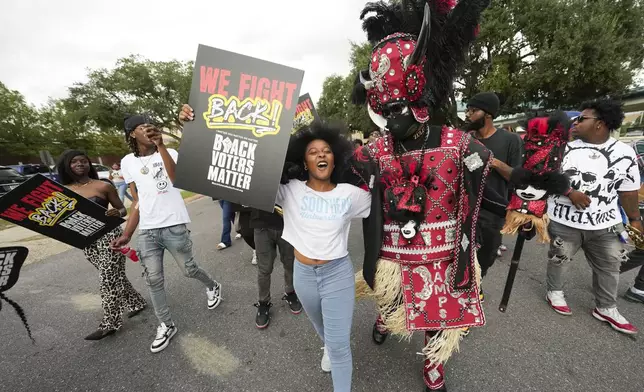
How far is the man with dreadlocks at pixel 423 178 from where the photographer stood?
5.04 ft

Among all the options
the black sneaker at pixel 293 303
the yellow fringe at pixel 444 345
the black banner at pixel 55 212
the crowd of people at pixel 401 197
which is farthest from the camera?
the black sneaker at pixel 293 303

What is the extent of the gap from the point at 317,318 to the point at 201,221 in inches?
241

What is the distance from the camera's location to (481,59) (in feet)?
38.8

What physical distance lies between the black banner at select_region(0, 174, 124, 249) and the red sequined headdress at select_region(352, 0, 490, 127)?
2516 millimetres

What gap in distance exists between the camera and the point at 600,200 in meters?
2.40

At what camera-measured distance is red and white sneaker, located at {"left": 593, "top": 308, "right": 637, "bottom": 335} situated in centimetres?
232

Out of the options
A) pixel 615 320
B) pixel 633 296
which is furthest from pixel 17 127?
pixel 633 296

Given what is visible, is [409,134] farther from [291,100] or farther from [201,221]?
[201,221]

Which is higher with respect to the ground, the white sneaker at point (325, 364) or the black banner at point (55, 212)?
the black banner at point (55, 212)

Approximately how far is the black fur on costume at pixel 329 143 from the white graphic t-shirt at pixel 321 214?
0.08 m

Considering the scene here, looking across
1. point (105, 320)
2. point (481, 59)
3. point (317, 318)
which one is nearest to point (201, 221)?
point (105, 320)

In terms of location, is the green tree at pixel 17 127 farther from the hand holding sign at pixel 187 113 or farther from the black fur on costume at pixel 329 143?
the black fur on costume at pixel 329 143

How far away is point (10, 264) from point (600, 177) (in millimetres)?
4808

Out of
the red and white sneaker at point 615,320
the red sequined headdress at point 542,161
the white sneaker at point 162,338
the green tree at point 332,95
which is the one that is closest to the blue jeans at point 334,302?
the red sequined headdress at point 542,161
